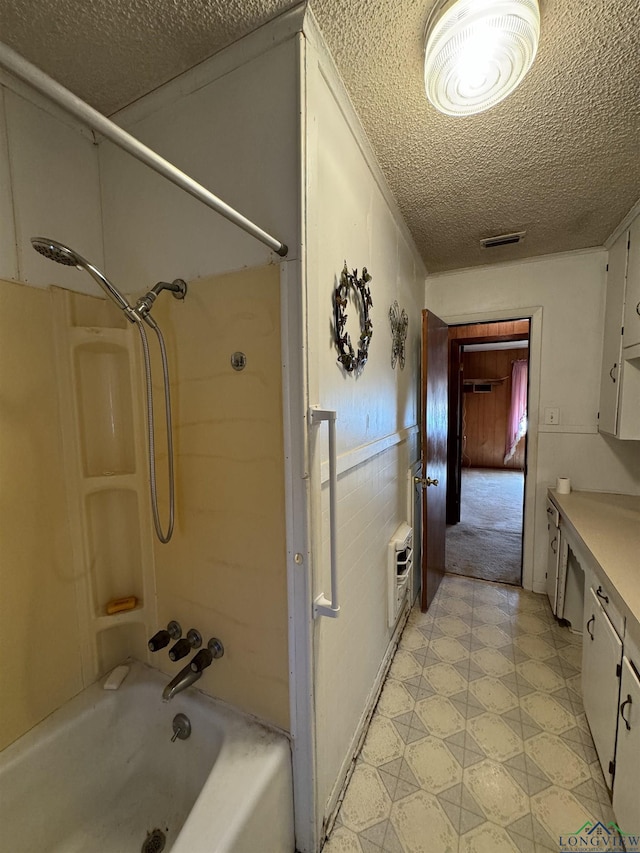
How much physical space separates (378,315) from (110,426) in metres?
1.23

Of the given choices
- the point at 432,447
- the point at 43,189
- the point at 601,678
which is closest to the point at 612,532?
the point at 601,678

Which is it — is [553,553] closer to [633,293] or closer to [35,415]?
[633,293]

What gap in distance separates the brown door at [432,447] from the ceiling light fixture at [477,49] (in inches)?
48.2

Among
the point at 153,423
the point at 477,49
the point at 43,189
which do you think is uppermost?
the point at 477,49

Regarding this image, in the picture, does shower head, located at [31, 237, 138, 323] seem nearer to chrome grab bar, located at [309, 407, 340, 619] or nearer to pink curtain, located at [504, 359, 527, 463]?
chrome grab bar, located at [309, 407, 340, 619]

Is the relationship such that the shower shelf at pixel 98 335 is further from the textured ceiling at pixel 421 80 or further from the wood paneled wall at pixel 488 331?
the wood paneled wall at pixel 488 331

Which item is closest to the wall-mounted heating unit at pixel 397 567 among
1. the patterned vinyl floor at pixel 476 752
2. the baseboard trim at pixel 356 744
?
the baseboard trim at pixel 356 744

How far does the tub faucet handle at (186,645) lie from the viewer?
121 cm

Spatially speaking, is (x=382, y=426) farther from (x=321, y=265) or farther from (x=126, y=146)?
(x=126, y=146)

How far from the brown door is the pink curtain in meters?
4.88

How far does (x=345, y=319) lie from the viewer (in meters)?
1.27

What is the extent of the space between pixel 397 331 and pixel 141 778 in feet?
7.18

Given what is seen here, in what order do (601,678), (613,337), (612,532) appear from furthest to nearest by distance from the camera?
(613,337)
(612,532)
(601,678)

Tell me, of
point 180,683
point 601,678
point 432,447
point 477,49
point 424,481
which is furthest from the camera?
point 432,447
